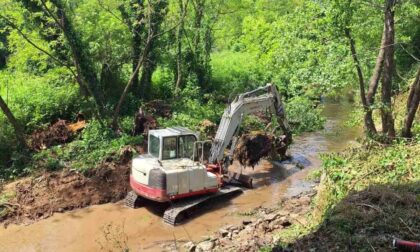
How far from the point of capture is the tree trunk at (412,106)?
12.2 m

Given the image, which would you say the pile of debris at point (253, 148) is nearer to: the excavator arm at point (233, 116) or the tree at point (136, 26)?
the excavator arm at point (233, 116)

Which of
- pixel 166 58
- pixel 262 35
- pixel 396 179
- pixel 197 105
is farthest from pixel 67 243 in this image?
pixel 262 35

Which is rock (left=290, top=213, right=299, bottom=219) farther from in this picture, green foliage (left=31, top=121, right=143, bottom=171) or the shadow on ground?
green foliage (left=31, top=121, right=143, bottom=171)

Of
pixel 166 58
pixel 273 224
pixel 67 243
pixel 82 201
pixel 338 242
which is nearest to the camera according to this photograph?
pixel 338 242

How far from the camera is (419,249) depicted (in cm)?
652

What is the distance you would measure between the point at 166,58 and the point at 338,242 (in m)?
18.2

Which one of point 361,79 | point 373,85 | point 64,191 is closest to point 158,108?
point 64,191

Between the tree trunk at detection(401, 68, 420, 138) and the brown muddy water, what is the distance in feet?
11.9

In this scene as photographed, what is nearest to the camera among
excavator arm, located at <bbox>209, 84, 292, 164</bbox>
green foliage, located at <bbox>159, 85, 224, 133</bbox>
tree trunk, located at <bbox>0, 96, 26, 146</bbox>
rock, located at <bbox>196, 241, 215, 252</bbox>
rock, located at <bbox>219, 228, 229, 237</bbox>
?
rock, located at <bbox>196, 241, 215, 252</bbox>

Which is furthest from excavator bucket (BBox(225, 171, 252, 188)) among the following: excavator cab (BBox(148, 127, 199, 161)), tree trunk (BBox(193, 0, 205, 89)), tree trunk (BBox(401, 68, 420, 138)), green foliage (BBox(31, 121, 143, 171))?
tree trunk (BBox(193, 0, 205, 89))

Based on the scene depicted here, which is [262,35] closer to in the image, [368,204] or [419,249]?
[368,204]

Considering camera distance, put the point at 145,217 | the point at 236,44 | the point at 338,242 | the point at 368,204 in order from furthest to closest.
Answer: the point at 236,44, the point at 145,217, the point at 368,204, the point at 338,242

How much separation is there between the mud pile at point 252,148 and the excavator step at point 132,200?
433 centimetres

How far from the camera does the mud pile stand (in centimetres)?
1581
